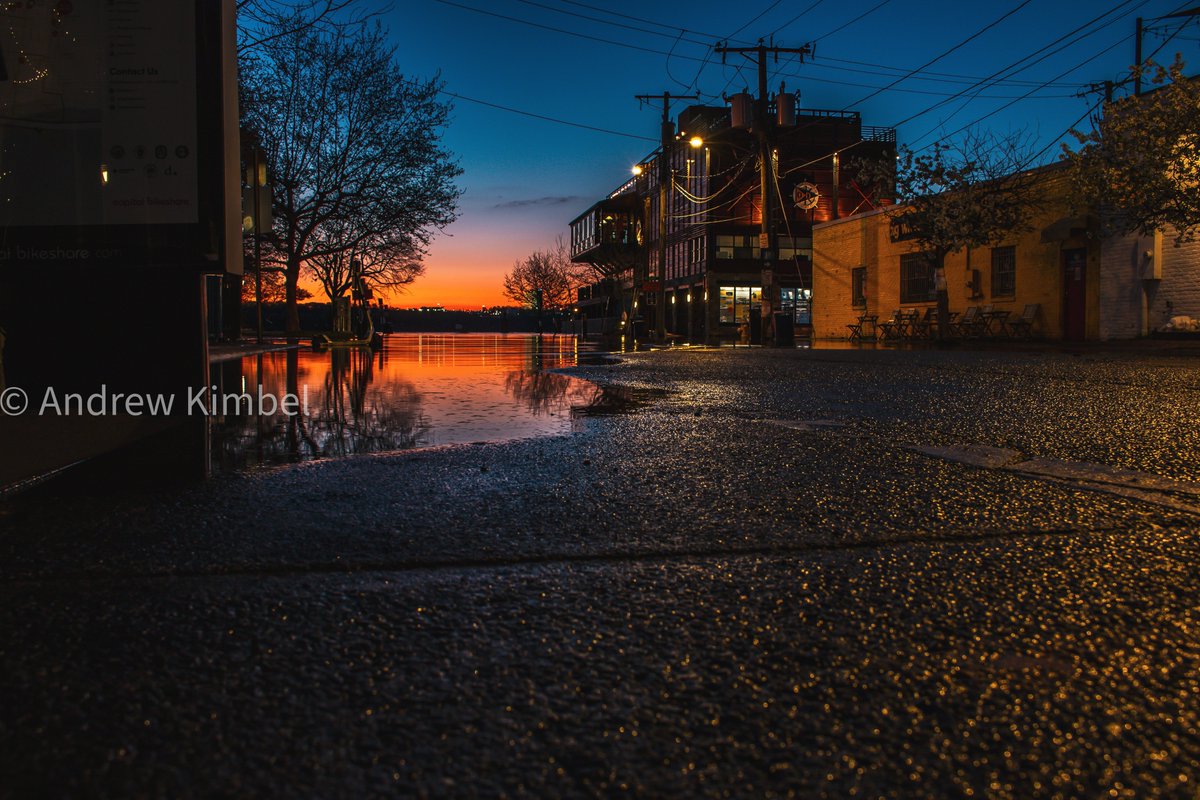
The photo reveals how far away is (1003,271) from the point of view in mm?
27547

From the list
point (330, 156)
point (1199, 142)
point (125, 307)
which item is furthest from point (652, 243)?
point (125, 307)

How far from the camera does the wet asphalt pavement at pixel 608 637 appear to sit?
1253 mm

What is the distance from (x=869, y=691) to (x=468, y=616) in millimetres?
→ 899

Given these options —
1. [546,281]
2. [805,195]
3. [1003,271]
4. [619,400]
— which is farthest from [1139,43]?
[546,281]

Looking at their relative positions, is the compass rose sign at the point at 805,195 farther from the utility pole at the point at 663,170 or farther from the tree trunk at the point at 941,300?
the tree trunk at the point at 941,300

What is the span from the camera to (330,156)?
98.0ft

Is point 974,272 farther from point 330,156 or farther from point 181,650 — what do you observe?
point 181,650

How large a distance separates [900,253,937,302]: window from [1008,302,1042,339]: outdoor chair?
14.2 ft

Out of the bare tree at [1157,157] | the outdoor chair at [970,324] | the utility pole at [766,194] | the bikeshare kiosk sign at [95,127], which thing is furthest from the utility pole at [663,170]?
the bikeshare kiosk sign at [95,127]

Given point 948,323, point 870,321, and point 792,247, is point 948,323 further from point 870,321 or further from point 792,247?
point 792,247

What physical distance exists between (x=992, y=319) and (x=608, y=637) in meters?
28.9

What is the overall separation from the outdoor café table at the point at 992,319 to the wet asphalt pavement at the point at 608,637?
25628 mm

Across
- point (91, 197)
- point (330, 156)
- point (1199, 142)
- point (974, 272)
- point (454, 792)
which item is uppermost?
point (330, 156)

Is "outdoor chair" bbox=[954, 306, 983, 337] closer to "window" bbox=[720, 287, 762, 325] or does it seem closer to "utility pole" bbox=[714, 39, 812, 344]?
"utility pole" bbox=[714, 39, 812, 344]
